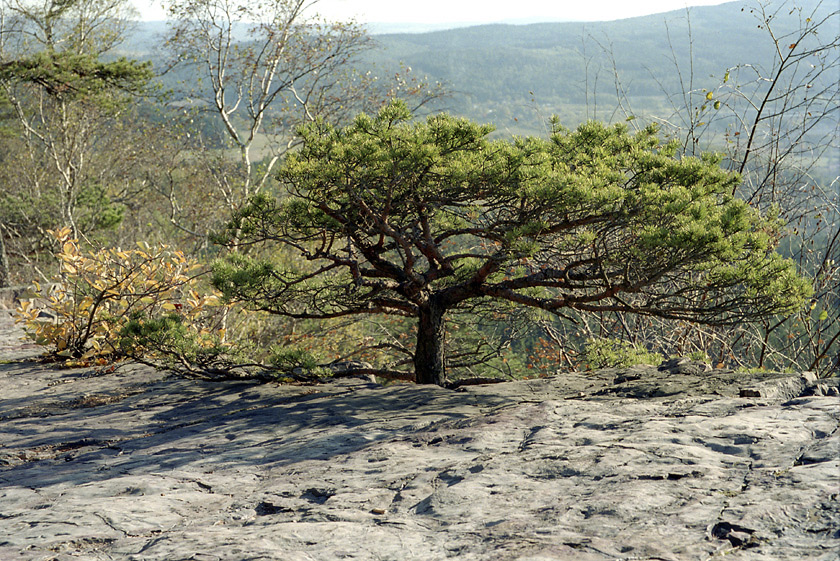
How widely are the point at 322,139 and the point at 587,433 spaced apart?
264cm

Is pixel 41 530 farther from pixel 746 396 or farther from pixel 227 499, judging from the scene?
pixel 746 396

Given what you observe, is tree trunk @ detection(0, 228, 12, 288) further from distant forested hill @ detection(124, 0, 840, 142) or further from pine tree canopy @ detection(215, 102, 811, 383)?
distant forested hill @ detection(124, 0, 840, 142)

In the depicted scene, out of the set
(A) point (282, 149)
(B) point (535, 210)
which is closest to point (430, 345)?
(B) point (535, 210)

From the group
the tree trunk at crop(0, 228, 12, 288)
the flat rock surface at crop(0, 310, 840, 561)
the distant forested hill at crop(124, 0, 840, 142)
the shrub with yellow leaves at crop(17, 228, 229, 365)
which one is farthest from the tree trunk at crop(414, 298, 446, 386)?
the distant forested hill at crop(124, 0, 840, 142)

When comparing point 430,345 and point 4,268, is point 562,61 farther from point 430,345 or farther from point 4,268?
point 430,345

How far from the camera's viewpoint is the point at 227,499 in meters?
2.82

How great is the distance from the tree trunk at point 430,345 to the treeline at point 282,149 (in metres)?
0.45

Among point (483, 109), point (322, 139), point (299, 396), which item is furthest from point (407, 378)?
point (483, 109)

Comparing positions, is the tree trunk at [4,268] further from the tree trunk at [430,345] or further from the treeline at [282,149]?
the tree trunk at [430,345]

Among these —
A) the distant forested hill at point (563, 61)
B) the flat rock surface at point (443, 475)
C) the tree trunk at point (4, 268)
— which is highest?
the distant forested hill at point (563, 61)

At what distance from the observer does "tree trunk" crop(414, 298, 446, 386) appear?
5.46 metres

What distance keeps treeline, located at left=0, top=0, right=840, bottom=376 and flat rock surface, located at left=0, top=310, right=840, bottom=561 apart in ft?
2.84

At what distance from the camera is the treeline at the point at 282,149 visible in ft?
21.4

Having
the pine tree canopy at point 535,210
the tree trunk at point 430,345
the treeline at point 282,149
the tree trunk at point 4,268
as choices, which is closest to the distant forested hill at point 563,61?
the treeline at point 282,149
